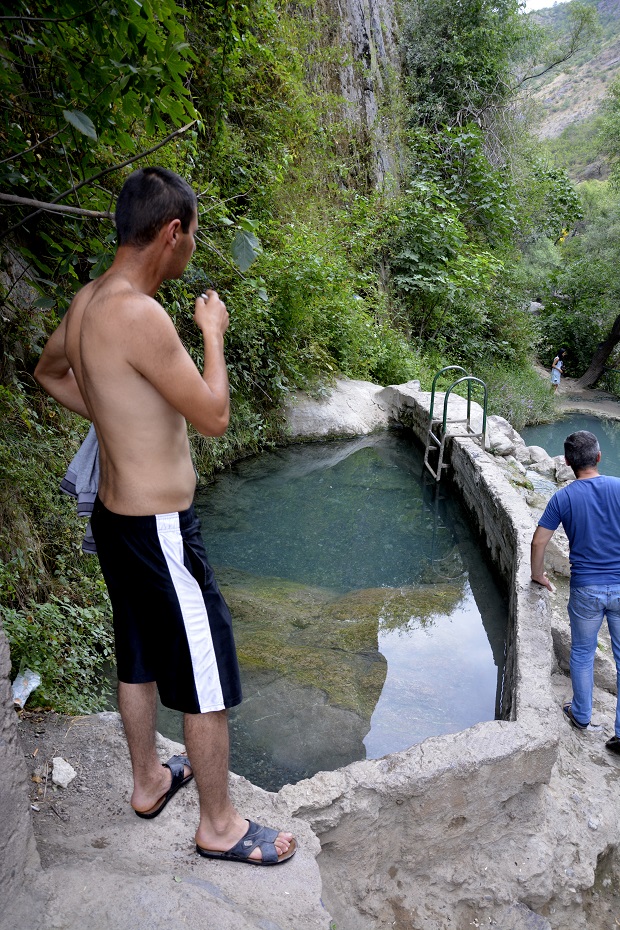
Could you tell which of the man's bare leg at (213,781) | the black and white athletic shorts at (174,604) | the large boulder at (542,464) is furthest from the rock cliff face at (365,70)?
the man's bare leg at (213,781)

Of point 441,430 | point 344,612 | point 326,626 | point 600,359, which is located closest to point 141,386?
point 326,626

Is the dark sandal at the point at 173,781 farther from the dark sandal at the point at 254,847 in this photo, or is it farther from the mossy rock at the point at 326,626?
the mossy rock at the point at 326,626

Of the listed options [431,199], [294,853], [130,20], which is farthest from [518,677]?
[431,199]

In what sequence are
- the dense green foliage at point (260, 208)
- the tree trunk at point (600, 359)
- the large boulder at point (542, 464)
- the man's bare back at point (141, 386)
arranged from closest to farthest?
the man's bare back at point (141, 386)
the dense green foliage at point (260, 208)
the large boulder at point (542, 464)
the tree trunk at point (600, 359)

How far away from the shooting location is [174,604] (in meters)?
1.71

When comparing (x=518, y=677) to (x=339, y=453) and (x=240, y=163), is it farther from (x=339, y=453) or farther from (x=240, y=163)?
(x=240, y=163)

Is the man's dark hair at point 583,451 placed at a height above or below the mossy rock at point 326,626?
above

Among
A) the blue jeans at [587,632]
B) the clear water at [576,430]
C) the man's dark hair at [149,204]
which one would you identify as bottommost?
the clear water at [576,430]

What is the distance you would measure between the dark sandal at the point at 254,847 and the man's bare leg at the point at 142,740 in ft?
0.84

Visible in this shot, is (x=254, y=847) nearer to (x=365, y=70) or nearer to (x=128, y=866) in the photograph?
(x=128, y=866)

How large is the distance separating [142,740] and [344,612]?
3.01 m

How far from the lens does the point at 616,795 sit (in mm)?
3004

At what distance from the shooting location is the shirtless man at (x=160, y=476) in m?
1.62

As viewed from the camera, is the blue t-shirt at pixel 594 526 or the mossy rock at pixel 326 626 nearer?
the blue t-shirt at pixel 594 526
